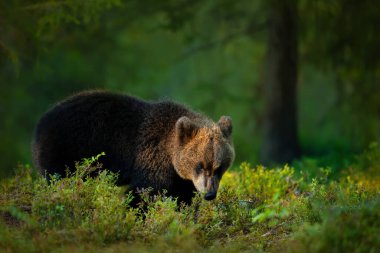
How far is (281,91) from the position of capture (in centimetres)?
1728

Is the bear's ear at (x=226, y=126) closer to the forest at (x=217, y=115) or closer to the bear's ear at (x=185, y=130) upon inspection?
the bear's ear at (x=185, y=130)

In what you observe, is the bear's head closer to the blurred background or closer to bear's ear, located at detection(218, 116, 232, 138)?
bear's ear, located at detection(218, 116, 232, 138)

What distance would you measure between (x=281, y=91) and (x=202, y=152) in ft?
26.9

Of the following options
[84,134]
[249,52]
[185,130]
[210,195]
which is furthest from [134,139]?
[249,52]

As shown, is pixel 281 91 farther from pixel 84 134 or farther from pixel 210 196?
pixel 210 196

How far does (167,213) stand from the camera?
809 cm

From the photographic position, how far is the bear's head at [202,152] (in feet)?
30.2

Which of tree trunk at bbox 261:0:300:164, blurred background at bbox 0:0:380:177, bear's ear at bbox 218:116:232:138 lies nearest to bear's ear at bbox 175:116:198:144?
bear's ear at bbox 218:116:232:138

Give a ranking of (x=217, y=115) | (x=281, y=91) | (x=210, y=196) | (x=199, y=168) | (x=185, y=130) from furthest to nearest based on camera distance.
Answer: (x=217, y=115), (x=281, y=91), (x=185, y=130), (x=199, y=168), (x=210, y=196)

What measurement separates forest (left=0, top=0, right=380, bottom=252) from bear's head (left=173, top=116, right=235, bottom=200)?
0.28 metres

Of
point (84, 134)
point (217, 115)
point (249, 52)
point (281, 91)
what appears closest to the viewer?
point (84, 134)

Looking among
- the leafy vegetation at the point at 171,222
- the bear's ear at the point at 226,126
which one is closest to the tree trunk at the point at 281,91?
the bear's ear at the point at 226,126

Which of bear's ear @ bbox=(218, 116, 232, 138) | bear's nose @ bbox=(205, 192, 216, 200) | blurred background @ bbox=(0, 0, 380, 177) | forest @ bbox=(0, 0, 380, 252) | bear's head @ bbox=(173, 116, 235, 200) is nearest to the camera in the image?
forest @ bbox=(0, 0, 380, 252)

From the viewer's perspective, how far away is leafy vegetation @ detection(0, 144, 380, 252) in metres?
6.86
